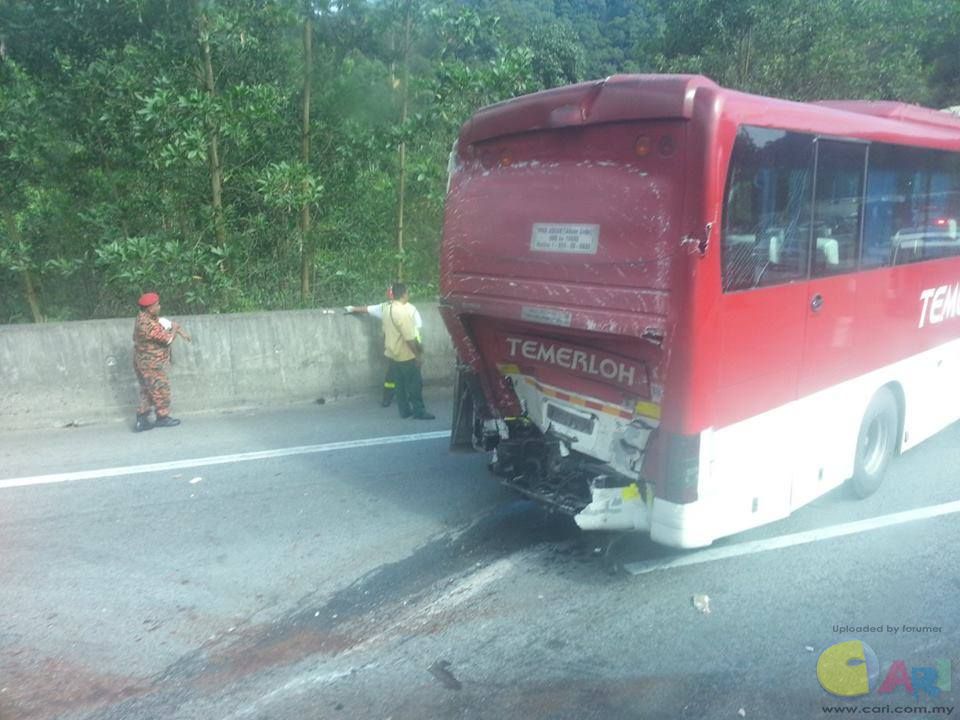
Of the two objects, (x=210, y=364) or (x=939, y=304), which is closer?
(x=939, y=304)

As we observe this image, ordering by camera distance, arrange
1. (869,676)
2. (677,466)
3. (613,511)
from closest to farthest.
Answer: (869,676) < (677,466) < (613,511)

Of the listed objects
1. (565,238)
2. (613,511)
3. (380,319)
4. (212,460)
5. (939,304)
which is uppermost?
(565,238)

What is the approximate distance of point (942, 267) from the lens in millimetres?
7410

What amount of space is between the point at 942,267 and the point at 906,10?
45.4ft

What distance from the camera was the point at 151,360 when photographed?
9383 millimetres

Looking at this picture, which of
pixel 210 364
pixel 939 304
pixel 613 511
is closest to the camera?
pixel 613 511

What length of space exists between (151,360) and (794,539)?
686 cm

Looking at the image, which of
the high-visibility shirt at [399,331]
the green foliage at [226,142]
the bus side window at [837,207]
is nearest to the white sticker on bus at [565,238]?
the bus side window at [837,207]

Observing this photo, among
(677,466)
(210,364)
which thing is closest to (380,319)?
(210,364)

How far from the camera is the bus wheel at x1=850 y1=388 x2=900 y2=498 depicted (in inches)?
268

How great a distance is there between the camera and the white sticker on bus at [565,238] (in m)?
5.16

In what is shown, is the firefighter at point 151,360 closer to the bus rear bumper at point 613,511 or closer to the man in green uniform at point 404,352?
the man in green uniform at point 404,352

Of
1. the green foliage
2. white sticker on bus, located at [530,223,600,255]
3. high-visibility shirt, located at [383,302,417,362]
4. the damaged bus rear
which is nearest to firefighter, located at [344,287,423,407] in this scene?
high-visibility shirt, located at [383,302,417,362]

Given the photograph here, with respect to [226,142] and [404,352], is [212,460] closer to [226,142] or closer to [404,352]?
[404,352]
